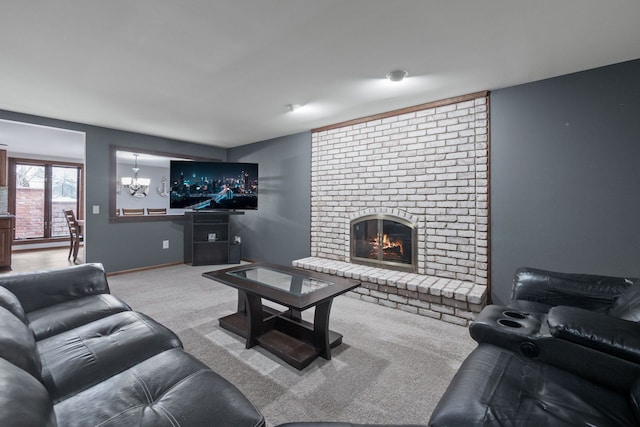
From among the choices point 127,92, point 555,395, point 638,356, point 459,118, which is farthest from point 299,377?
point 127,92

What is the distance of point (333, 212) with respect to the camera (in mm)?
4188

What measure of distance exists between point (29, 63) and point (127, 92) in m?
0.72

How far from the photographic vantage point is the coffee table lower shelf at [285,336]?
6.68 ft

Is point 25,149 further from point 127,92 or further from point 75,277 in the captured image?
point 75,277

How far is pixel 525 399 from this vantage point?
1.09 m

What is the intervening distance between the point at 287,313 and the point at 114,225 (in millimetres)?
3585

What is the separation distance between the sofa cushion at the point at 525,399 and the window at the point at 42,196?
9.15 metres

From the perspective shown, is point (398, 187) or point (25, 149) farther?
point (25, 149)

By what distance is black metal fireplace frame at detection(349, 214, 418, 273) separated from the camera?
343 cm

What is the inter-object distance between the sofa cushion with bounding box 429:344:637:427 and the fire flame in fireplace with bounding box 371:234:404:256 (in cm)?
227

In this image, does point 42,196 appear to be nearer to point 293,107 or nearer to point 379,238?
point 293,107

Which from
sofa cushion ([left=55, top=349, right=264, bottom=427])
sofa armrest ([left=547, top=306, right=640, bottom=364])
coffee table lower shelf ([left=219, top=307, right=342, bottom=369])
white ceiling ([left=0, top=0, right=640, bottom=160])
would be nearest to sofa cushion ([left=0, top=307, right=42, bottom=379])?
sofa cushion ([left=55, top=349, right=264, bottom=427])

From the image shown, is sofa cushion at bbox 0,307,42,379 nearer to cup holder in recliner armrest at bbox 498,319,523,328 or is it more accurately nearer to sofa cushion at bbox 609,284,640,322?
cup holder in recliner armrest at bbox 498,319,523,328

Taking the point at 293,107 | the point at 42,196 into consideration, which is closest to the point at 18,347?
the point at 293,107
